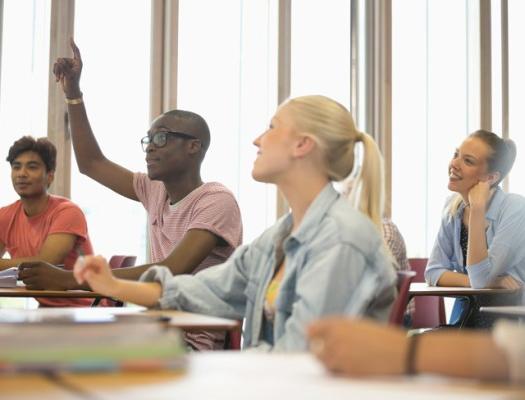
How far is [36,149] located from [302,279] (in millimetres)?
2937

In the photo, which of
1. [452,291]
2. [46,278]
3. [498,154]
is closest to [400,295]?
[46,278]

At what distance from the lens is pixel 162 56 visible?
6133 millimetres

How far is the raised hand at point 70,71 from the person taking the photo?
359 cm

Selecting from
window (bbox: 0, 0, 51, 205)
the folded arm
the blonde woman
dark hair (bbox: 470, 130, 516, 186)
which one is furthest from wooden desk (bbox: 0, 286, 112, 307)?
window (bbox: 0, 0, 51, 205)

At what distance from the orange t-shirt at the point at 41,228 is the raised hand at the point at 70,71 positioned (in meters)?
0.83

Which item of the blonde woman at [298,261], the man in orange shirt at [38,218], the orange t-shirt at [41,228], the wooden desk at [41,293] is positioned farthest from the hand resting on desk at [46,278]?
the orange t-shirt at [41,228]

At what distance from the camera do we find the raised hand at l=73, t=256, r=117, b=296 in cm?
222

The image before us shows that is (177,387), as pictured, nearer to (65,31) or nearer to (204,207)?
(204,207)

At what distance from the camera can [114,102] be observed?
19.6ft

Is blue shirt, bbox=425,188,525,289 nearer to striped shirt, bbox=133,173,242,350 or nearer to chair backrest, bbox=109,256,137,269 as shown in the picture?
striped shirt, bbox=133,173,242,350

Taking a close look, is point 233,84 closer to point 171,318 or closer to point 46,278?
point 46,278

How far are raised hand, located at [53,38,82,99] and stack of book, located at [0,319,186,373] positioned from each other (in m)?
2.60

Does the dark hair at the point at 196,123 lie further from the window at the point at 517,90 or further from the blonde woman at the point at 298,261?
the window at the point at 517,90

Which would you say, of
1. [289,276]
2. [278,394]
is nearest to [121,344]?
[278,394]
